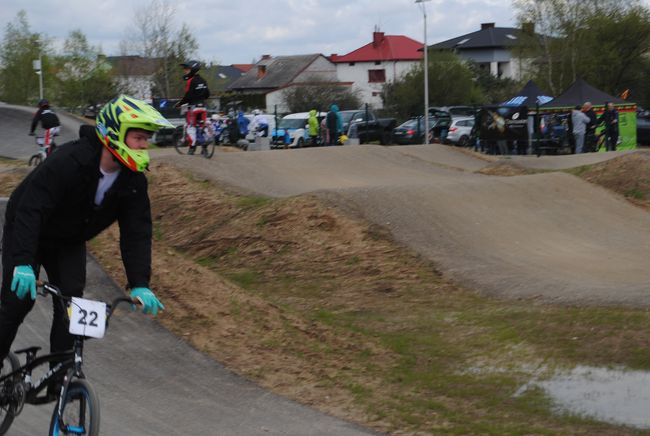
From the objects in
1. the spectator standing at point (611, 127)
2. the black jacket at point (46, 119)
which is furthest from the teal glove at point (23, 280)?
the spectator standing at point (611, 127)

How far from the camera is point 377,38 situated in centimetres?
10019

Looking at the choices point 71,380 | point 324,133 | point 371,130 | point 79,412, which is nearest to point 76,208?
point 71,380

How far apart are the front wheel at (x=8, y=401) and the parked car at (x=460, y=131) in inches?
1351

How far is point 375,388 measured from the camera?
286 inches

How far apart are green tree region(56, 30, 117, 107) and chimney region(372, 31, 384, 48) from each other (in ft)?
121

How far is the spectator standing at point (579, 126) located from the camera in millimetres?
29703

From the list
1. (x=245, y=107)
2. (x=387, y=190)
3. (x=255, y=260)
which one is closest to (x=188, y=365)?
(x=255, y=260)

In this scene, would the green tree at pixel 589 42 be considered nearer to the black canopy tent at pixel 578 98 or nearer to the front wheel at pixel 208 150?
the black canopy tent at pixel 578 98

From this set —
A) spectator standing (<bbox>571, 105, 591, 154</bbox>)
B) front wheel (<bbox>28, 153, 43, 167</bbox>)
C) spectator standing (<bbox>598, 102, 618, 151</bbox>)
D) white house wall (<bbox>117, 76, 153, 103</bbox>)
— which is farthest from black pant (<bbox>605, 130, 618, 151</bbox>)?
white house wall (<bbox>117, 76, 153, 103</bbox>)

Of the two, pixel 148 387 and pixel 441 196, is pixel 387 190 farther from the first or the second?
pixel 148 387

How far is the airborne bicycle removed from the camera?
468 centimetres

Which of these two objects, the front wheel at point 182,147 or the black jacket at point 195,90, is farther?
the front wheel at point 182,147

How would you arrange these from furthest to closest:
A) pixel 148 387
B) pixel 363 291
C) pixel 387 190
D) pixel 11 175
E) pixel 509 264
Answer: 1. pixel 11 175
2. pixel 387 190
3. pixel 509 264
4. pixel 363 291
5. pixel 148 387

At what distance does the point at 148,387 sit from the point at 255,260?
621 centimetres
